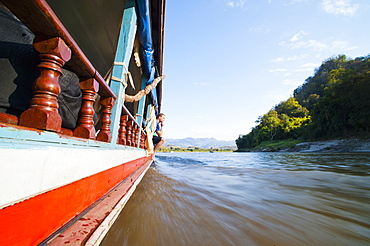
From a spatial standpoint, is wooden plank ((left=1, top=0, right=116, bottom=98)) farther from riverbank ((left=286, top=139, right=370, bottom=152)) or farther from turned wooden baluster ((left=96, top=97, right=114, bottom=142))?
riverbank ((left=286, top=139, right=370, bottom=152))

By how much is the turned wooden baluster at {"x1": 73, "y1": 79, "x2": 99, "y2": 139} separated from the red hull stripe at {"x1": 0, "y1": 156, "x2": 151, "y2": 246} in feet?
1.11

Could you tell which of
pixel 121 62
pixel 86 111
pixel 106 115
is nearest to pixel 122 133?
pixel 106 115

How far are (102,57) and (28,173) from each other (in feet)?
14.7

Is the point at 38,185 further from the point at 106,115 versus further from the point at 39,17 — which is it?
the point at 106,115

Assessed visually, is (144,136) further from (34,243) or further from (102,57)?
(34,243)

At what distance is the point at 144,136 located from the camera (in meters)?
5.62

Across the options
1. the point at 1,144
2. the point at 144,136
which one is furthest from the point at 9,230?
the point at 144,136

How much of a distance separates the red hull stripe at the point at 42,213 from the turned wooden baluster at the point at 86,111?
339 mm

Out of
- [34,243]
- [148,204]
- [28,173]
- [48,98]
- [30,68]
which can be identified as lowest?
[148,204]

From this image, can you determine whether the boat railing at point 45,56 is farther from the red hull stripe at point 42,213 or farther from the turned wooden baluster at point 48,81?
the red hull stripe at point 42,213

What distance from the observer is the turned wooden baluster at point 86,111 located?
1172 millimetres

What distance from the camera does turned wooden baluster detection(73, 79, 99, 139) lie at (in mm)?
1172

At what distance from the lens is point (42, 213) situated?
0.62 m

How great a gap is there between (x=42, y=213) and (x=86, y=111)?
0.79 metres
